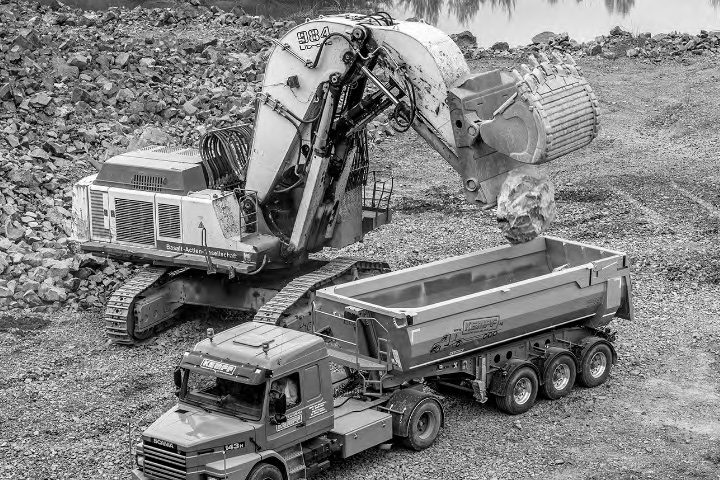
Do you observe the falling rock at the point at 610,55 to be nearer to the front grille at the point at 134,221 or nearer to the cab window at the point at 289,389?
the front grille at the point at 134,221

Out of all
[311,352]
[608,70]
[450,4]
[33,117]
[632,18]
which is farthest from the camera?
[450,4]

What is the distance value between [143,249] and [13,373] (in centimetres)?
246

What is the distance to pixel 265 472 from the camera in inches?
460

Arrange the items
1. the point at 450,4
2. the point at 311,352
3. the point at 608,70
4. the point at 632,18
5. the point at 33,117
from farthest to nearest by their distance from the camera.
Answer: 1. the point at 450,4
2. the point at 632,18
3. the point at 608,70
4. the point at 33,117
5. the point at 311,352

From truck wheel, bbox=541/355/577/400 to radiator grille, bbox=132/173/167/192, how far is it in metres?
5.80

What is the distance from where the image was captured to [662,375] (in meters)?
15.3

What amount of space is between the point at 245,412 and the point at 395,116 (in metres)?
4.79

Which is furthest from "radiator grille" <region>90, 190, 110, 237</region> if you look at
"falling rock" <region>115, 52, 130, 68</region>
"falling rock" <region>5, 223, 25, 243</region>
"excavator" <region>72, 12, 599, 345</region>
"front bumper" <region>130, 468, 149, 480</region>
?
Answer: "falling rock" <region>115, 52, 130, 68</region>

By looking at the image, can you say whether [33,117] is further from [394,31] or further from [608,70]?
[608,70]

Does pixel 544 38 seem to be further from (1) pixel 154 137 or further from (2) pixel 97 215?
(2) pixel 97 215

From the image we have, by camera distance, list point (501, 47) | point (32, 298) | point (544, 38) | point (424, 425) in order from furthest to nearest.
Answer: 1. point (544, 38)
2. point (501, 47)
3. point (32, 298)
4. point (424, 425)

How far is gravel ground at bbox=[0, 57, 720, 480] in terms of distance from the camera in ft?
42.5

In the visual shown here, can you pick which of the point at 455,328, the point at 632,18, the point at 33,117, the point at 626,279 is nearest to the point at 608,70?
the point at 632,18

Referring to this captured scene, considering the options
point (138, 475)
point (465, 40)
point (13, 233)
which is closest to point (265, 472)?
point (138, 475)
